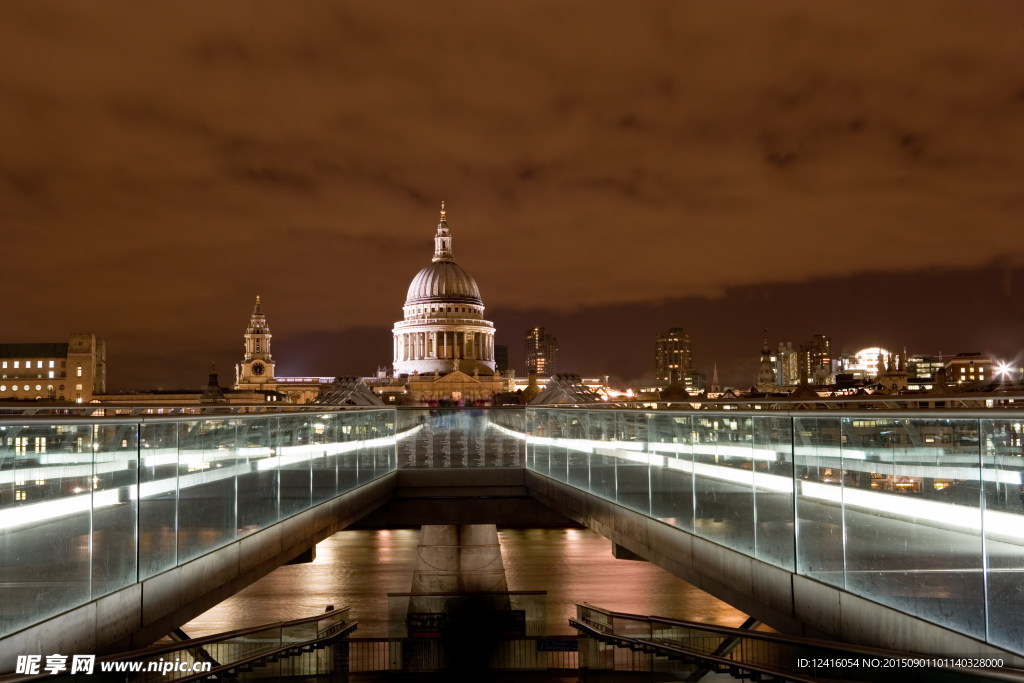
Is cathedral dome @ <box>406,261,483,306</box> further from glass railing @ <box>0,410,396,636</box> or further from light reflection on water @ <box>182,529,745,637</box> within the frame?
glass railing @ <box>0,410,396,636</box>

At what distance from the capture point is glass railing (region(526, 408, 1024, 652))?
5.74 meters

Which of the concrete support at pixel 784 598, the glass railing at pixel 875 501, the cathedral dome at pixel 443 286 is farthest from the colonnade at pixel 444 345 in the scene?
the glass railing at pixel 875 501

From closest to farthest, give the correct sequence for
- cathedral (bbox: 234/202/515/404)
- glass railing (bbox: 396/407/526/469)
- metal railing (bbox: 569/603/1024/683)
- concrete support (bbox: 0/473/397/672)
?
metal railing (bbox: 569/603/1024/683), concrete support (bbox: 0/473/397/672), glass railing (bbox: 396/407/526/469), cathedral (bbox: 234/202/515/404)

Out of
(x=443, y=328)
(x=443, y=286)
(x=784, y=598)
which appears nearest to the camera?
(x=784, y=598)

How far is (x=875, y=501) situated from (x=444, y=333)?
564 feet

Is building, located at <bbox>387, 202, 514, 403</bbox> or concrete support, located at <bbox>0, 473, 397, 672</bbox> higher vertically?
building, located at <bbox>387, 202, 514, 403</bbox>

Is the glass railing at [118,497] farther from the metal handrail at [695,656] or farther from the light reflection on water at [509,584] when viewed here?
the light reflection on water at [509,584]

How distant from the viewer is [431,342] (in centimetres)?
17912

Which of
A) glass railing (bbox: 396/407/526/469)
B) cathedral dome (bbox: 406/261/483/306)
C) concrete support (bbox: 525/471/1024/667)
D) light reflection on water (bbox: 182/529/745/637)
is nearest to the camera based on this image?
concrete support (bbox: 525/471/1024/667)

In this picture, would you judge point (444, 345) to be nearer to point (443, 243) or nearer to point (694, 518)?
point (443, 243)

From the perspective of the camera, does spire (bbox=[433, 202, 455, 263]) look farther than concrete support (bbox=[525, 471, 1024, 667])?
Yes

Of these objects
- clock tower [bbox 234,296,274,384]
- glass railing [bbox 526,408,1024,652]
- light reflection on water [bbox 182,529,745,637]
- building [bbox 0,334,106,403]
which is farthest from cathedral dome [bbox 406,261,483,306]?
glass railing [bbox 526,408,1024,652]

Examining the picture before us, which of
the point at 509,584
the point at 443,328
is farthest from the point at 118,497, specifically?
the point at 443,328

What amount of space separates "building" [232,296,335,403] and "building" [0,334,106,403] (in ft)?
98.2
